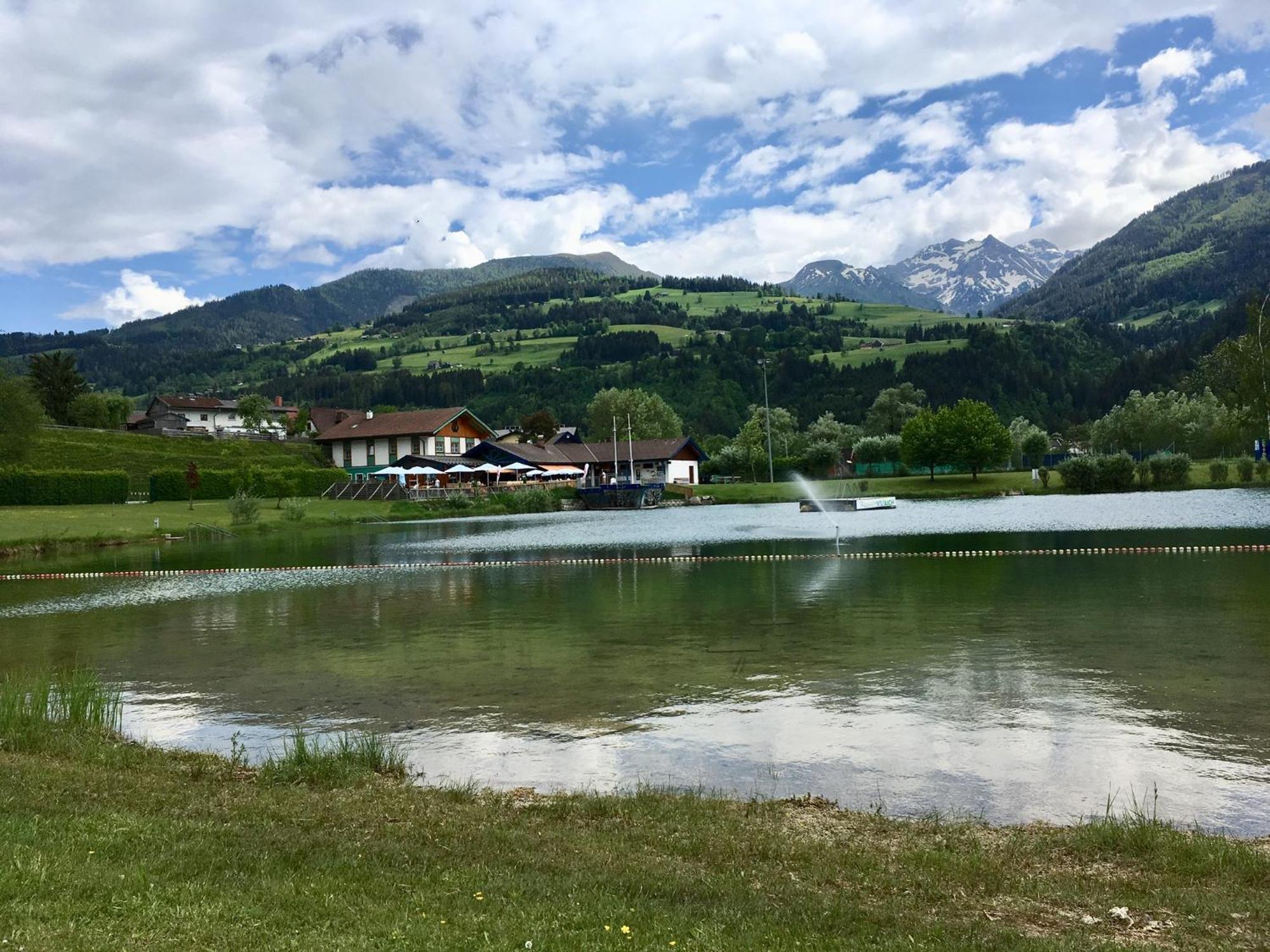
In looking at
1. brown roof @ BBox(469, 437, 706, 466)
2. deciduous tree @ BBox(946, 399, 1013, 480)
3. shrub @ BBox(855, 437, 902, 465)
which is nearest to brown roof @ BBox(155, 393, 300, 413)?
brown roof @ BBox(469, 437, 706, 466)

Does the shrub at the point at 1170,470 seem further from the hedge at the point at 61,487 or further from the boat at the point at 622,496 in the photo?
the hedge at the point at 61,487

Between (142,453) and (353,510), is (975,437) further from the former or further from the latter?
(142,453)

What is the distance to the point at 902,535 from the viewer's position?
1868 inches

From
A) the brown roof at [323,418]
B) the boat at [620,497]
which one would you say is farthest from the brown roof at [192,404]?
the boat at [620,497]

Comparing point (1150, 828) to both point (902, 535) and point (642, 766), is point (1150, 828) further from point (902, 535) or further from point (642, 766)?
point (902, 535)

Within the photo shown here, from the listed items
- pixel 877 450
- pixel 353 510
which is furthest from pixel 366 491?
pixel 877 450

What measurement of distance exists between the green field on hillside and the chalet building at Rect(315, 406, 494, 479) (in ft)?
13.4

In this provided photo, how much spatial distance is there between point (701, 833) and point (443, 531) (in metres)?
55.7

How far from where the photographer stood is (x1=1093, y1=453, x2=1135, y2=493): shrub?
3255 inches

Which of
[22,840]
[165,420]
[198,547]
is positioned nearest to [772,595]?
[22,840]

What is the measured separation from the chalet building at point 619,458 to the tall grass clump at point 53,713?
97.2 metres

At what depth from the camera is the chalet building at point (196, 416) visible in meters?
151

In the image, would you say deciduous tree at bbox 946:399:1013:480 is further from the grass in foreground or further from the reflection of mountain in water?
the grass in foreground

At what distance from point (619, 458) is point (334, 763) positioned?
109836 mm
